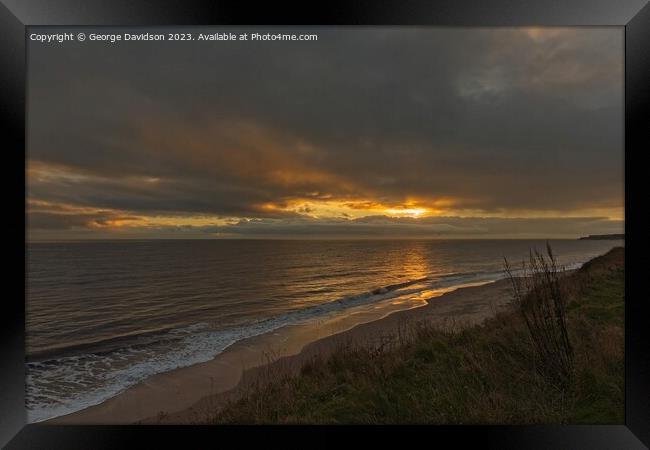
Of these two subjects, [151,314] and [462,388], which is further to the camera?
[151,314]

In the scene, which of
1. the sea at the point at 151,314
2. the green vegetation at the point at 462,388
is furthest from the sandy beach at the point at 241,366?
the green vegetation at the point at 462,388

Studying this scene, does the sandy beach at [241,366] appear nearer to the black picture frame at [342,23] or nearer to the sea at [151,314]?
the sea at [151,314]

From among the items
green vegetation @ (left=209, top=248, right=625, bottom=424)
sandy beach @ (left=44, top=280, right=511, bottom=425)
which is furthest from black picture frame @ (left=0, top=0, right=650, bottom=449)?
sandy beach @ (left=44, top=280, right=511, bottom=425)

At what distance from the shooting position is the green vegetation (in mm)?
2924

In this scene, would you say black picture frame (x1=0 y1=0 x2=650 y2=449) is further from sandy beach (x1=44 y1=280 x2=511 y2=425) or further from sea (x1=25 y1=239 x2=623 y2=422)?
sandy beach (x1=44 y1=280 x2=511 y2=425)

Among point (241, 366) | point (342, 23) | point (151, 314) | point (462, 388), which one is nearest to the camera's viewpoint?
point (342, 23)

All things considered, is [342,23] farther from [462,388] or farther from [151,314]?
[151,314]

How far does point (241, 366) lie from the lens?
7297 millimetres

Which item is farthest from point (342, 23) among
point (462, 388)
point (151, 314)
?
point (151, 314)

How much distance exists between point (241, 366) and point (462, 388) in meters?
5.46

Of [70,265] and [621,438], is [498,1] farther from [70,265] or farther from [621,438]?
[70,265]

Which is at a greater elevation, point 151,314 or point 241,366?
point 241,366

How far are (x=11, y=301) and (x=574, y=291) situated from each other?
37.8 ft

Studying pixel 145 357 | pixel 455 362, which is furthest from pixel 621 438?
pixel 145 357
